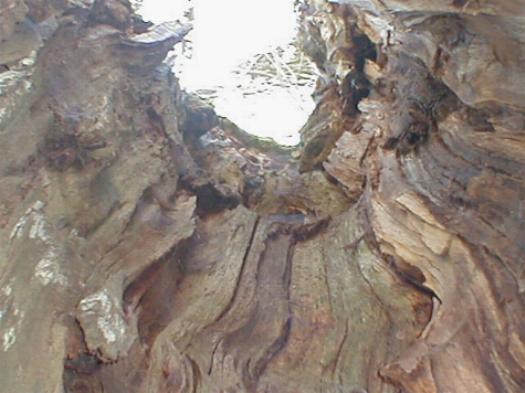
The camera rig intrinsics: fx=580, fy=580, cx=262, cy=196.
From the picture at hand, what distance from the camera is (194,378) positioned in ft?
7.64

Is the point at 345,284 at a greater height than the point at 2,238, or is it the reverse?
the point at 2,238

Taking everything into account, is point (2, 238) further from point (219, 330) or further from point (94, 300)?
point (219, 330)

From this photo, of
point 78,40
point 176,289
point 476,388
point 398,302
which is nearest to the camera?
point 476,388

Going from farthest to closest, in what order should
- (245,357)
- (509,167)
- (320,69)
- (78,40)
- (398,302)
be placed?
(320,69) < (78,40) < (398,302) < (245,357) < (509,167)

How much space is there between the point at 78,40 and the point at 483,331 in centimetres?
277

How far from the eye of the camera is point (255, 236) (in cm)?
334

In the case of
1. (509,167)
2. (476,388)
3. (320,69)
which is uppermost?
(509,167)

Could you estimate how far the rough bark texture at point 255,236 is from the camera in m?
2.14

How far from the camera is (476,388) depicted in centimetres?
201

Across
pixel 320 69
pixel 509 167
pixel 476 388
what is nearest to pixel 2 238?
pixel 476 388

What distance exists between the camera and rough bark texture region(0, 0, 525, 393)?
2143mm

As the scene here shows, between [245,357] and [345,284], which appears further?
[345,284]

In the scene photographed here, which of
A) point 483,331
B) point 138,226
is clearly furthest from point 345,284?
point 138,226

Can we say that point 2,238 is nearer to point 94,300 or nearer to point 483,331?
point 94,300
